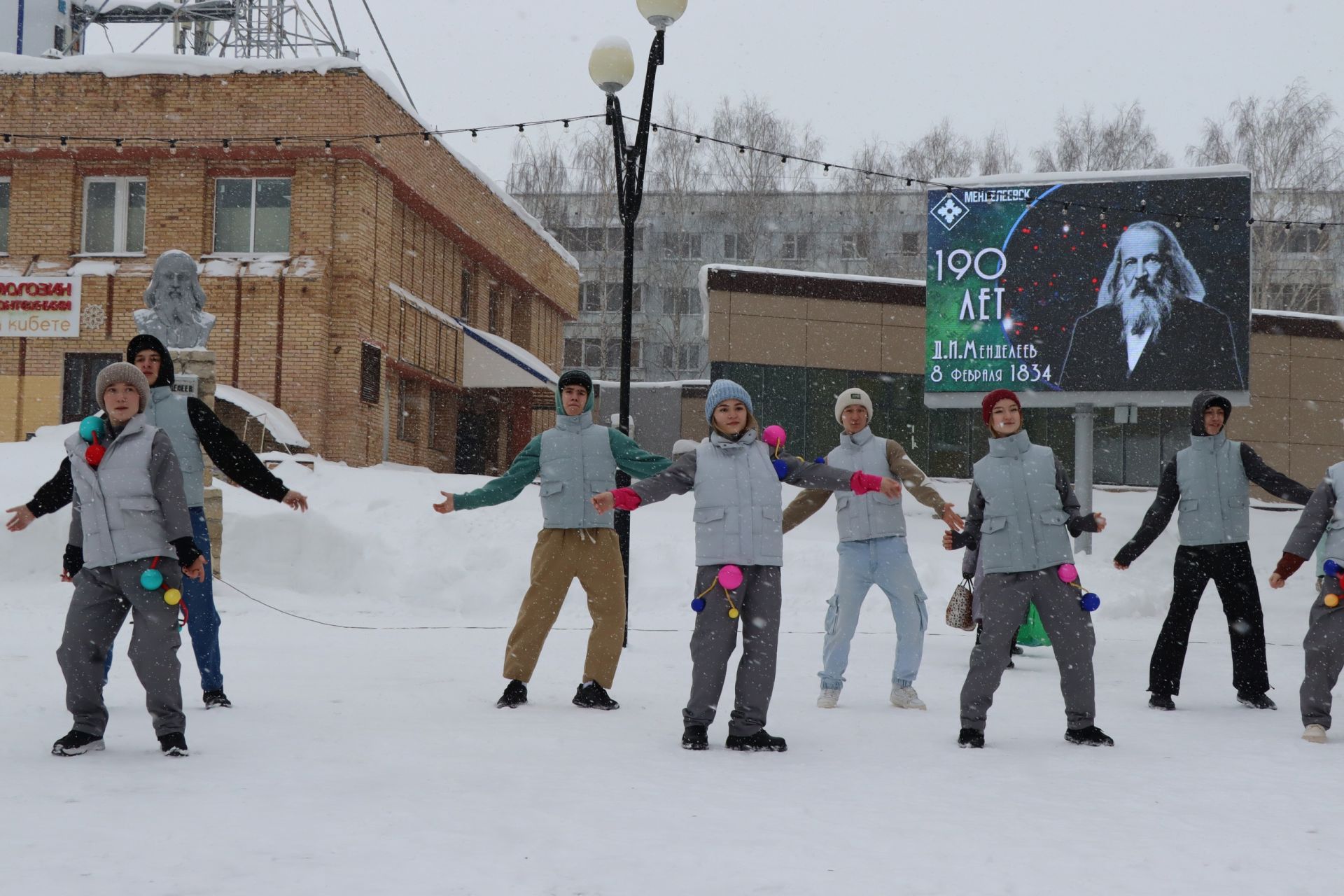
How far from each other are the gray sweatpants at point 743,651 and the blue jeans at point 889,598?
62.2 inches

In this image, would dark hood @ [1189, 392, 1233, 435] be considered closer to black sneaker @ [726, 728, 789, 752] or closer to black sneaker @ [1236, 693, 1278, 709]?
black sneaker @ [1236, 693, 1278, 709]

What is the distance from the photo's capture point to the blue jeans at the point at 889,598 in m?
7.38

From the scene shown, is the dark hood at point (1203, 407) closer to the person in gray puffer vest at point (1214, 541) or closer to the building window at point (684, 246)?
the person in gray puffer vest at point (1214, 541)

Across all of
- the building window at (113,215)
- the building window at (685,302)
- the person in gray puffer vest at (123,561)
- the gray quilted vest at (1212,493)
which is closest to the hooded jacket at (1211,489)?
the gray quilted vest at (1212,493)

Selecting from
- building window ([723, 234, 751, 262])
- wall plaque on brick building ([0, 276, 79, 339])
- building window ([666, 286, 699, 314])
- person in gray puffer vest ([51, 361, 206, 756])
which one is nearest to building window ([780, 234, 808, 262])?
building window ([723, 234, 751, 262])

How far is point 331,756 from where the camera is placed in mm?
5238

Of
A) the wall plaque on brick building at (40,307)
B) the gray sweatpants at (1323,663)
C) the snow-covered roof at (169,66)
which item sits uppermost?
the snow-covered roof at (169,66)

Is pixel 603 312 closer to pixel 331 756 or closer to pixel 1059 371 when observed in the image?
pixel 1059 371

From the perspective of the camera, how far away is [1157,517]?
7.49 metres

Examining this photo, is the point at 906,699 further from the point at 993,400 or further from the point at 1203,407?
the point at 1203,407

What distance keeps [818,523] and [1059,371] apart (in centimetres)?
447

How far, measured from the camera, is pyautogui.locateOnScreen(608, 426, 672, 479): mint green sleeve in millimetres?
6949

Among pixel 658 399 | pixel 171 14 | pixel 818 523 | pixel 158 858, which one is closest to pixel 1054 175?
pixel 818 523

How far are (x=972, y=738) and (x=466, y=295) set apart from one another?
2572 cm
